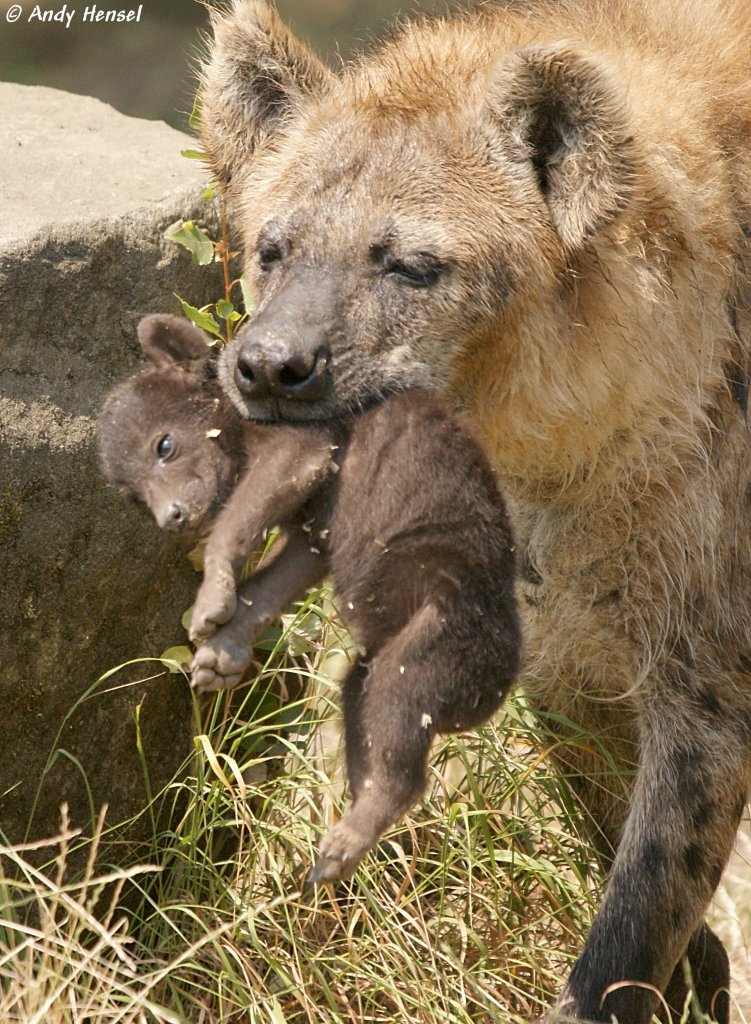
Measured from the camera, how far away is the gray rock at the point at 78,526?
4125 millimetres

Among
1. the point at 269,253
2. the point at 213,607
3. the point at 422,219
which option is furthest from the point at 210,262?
the point at 213,607

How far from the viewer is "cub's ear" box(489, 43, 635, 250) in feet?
11.2

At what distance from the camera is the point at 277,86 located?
416 cm

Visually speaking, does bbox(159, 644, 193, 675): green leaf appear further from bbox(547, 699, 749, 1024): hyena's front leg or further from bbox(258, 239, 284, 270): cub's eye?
bbox(547, 699, 749, 1024): hyena's front leg

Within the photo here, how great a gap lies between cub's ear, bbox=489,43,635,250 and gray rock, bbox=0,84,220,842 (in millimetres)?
1365

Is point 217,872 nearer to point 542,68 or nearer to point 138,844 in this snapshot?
point 138,844

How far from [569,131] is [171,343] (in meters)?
1.12

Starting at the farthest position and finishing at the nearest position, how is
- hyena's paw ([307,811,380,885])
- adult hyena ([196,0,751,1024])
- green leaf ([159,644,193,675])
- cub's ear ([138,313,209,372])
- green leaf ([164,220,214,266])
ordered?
1. green leaf ([164,220,214,266])
2. green leaf ([159,644,193,675])
3. cub's ear ([138,313,209,372])
4. adult hyena ([196,0,751,1024])
5. hyena's paw ([307,811,380,885])

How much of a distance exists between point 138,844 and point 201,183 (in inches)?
83.5

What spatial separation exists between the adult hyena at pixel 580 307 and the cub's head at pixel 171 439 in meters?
0.12

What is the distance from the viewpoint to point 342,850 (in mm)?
2980

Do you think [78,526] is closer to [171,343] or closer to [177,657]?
[177,657]

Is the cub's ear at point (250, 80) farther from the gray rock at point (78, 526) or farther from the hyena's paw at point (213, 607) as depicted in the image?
the hyena's paw at point (213, 607)

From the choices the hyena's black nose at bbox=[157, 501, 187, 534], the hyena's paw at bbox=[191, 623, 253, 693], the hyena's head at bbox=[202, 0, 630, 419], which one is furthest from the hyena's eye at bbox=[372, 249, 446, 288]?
the hyena's paw at bbox=[191, 623, 253, 693]
